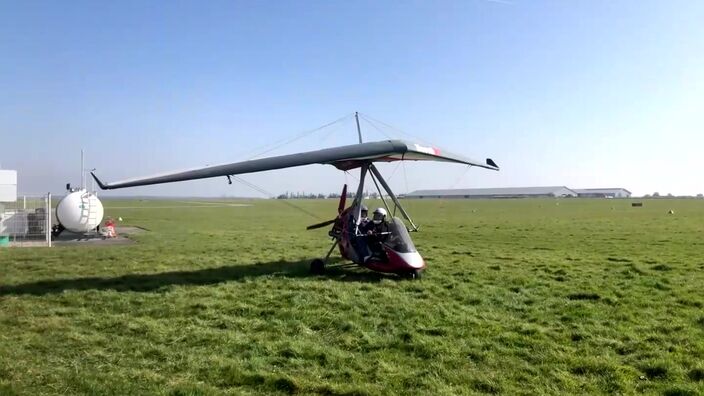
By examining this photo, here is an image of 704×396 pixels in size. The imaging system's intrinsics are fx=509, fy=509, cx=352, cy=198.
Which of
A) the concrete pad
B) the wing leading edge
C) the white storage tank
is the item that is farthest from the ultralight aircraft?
the white storage tank

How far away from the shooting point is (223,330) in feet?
26.1

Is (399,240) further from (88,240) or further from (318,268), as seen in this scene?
(88,240)

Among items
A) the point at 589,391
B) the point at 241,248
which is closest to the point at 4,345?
the point at 589,391

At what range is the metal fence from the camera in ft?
67.3

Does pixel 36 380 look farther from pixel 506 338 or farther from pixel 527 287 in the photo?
pixel 527 287

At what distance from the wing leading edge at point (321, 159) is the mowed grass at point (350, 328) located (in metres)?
2.43

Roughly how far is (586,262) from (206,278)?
1118 cm

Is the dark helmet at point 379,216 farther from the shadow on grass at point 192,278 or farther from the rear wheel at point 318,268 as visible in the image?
the rear wheel at point 318,268

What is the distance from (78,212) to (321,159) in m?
16.8

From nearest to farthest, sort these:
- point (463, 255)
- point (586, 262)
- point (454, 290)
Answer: point (454, 290) < point (586, 262) < point (463, 255)

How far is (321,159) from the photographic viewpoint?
11906 mm

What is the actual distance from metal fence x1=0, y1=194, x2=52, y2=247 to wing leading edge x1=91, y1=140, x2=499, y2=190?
40.8 ft

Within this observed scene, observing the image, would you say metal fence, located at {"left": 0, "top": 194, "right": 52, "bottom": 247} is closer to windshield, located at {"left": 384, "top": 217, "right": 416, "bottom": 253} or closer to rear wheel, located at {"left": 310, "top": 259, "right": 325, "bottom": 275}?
rear wheel, located at {"left": 310, "top": 259, "right": 325, "bottom": 275}

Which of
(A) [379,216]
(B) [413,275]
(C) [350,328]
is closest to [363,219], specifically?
(A) [379,216]
